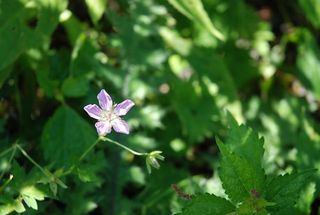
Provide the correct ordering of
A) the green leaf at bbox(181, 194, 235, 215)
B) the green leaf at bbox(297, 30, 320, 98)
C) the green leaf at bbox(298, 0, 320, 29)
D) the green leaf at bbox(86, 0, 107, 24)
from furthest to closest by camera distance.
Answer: the green leaf at bbox(297, 30, 320, 98), the green leaf at bbox(298, 0, 320, 29), the green leaf at bbox(86, 0, 107, 24), the green leaf at bbox(181, 194, 235, 215)

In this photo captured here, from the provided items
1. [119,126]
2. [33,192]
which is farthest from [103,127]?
[33,192]

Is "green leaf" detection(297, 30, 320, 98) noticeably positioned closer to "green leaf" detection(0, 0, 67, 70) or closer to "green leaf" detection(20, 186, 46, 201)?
"green leaf" detection(0, 0, 67, 70)

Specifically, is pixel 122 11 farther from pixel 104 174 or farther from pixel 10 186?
pixel 10 186

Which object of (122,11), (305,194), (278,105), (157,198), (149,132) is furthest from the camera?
(278,105)

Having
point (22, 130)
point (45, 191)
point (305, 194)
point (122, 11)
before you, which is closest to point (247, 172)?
point (305, 194)

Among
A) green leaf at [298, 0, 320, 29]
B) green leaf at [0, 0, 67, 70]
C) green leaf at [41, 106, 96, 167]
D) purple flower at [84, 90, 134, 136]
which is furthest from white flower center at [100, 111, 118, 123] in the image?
green leaf at [298, 0, 320, 29]

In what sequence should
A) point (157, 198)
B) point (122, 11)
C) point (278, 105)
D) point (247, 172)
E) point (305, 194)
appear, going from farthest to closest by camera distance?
point (278, 105)
point (122, 11)
point (157, 198)
point (305, 194)
point (247, 172)
